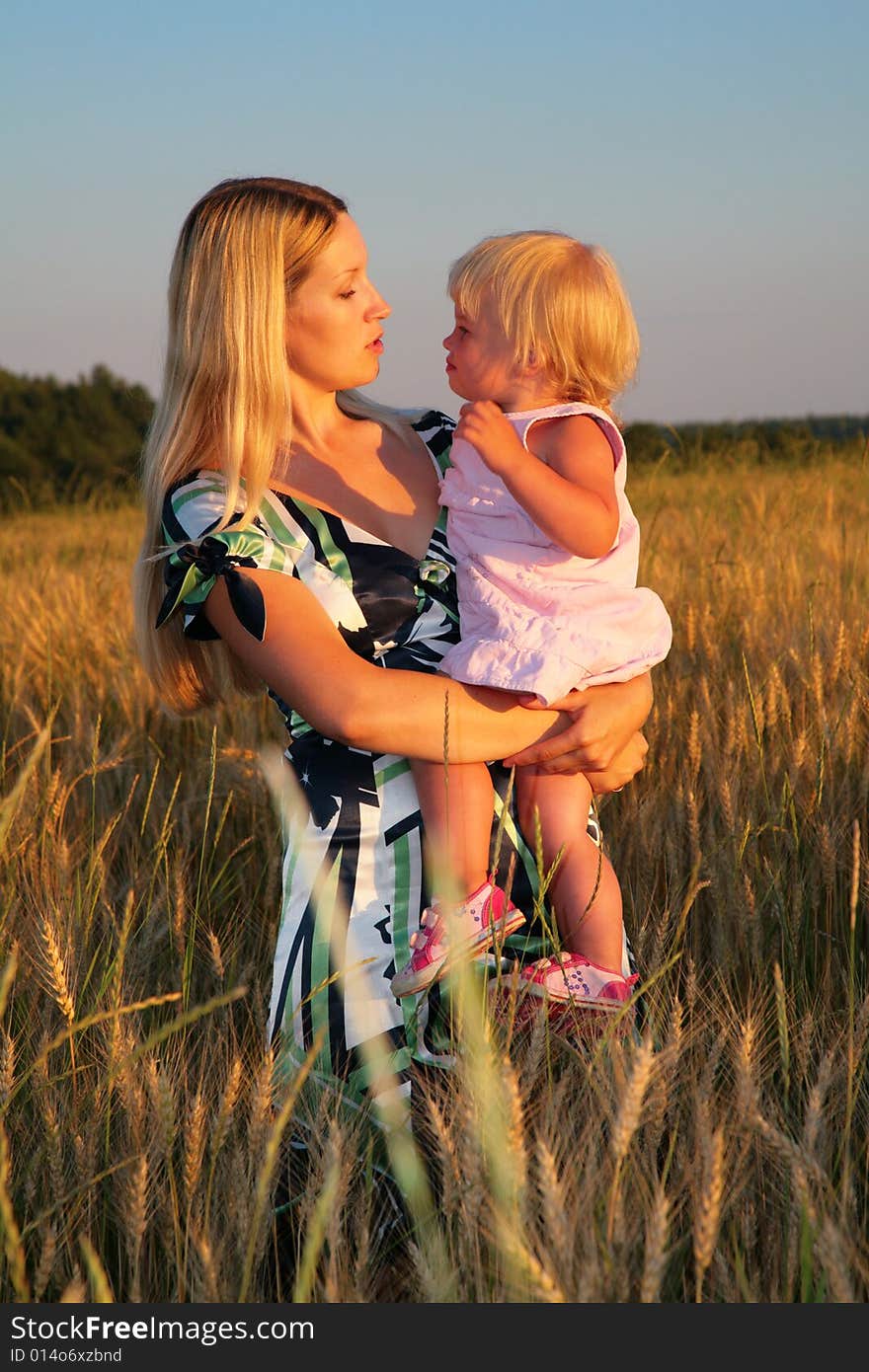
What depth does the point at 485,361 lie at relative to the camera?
7.22 ft

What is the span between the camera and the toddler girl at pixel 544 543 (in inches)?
76.4

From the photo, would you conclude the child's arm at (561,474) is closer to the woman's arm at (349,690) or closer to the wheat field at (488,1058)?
the woman's arm at (349,690)

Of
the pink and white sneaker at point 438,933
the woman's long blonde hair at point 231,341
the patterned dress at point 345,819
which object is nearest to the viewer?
the pink and white sneaker at point 438,933

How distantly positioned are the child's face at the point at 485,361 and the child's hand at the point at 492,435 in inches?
4.9

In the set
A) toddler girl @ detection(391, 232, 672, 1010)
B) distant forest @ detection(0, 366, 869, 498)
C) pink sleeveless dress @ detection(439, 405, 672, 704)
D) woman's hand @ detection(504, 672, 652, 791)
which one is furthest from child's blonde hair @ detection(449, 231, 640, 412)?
distant forest @ detection(0, 366, 869, 498)

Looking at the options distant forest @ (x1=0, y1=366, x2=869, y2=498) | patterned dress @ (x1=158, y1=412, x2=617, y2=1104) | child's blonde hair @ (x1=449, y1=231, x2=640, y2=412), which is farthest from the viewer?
distant forest @ (x1=0, y1=366, x2=869, y2=498)

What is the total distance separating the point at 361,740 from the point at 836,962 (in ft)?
2.98

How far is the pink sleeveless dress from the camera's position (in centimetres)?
203

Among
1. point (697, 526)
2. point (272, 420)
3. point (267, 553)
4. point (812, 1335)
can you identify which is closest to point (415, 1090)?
point (812, 1335)

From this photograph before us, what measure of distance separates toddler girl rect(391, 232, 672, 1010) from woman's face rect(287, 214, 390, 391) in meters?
0.19

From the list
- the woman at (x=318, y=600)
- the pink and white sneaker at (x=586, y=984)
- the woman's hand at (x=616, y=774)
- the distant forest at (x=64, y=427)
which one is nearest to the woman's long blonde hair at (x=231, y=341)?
the woman at (x=318, y=600)

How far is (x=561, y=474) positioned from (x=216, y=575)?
590mm

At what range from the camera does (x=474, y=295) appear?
219 cm

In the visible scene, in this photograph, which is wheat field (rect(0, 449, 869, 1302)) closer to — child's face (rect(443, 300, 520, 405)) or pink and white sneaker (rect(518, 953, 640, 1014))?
pink and white sneaker (rect(518, 953, 640, 1014))
